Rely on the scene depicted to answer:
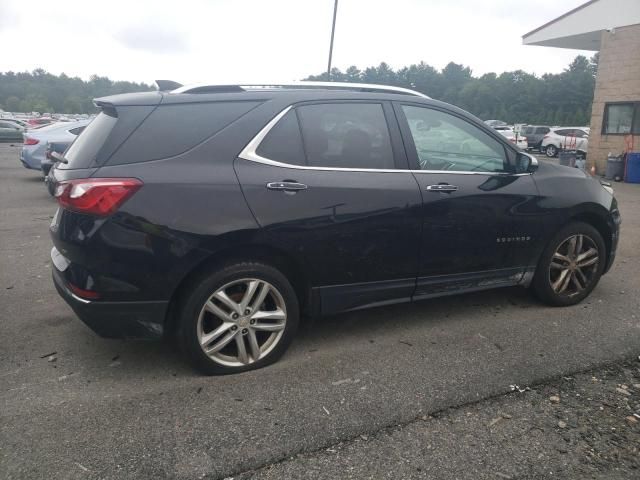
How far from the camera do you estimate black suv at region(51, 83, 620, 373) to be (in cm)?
291

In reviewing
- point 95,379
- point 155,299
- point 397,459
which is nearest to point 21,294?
point 95,379

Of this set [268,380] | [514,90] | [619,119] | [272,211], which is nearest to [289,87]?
[272,211]

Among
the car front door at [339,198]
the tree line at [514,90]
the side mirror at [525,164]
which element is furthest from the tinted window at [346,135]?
the tree line at [514,90]

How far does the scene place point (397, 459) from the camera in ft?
8.13

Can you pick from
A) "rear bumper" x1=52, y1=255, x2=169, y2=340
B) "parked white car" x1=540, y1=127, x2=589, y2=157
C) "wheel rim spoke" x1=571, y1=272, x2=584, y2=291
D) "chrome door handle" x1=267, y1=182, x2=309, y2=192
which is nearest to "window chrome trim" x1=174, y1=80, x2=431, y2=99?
"chrome door handle" x1=267, y1=182, x2=309, y2=192

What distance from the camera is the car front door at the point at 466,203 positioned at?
12.2 ft

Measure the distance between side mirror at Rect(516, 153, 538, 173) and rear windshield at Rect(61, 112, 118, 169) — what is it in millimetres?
2951

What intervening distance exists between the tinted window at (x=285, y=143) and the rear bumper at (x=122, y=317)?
42.8 inches

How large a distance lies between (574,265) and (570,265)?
0.12 feet

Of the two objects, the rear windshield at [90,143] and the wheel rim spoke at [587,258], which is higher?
the rear windshield at [90,143]

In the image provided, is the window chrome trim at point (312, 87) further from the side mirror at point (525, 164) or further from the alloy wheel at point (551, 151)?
the alloy wheel at point (551, 151)

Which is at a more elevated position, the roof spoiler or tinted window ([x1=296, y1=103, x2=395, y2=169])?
the roof spoiler

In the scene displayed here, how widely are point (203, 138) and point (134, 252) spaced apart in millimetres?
779

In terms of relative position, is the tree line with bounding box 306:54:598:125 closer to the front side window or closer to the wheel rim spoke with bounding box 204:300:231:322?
the front side window
